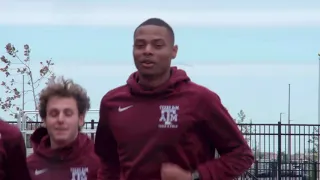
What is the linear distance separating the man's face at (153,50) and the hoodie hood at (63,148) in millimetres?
776

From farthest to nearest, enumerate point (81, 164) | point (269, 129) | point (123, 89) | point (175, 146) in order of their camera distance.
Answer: point (269, 129)
point (81, 164)
point (123, 89)
point (175, 146)

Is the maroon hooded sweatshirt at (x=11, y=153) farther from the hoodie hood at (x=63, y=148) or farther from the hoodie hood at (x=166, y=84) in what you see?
the hoodie hood at (x=166, y=84)

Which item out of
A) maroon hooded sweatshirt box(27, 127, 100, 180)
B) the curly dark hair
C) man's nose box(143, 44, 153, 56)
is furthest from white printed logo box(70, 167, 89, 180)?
man's nose box(143, 44, 153, 56)

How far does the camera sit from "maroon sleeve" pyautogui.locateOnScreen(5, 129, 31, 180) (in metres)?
3.93

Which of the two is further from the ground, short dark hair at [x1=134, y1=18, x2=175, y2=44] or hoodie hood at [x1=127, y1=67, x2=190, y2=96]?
short dark hair at [x1=134, y1=18, x2=175, y2=44]

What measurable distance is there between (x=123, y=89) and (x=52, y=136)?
55 centimetres

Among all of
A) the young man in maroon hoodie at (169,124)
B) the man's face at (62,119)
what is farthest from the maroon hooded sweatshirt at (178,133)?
the man's face at (62,119)

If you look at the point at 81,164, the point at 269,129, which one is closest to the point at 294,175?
the point at 269,129

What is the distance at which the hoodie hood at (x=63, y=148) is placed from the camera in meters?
4.44

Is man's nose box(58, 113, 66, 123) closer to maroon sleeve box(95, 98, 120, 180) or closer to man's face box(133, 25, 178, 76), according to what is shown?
maroon sleeve box(95, 98, 120, 180)

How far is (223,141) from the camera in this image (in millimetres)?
3982

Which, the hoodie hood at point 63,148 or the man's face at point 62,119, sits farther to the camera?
the hoodie hood at point 63,148

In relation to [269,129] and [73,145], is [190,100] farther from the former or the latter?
[269,129]

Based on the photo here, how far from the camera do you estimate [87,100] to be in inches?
176
